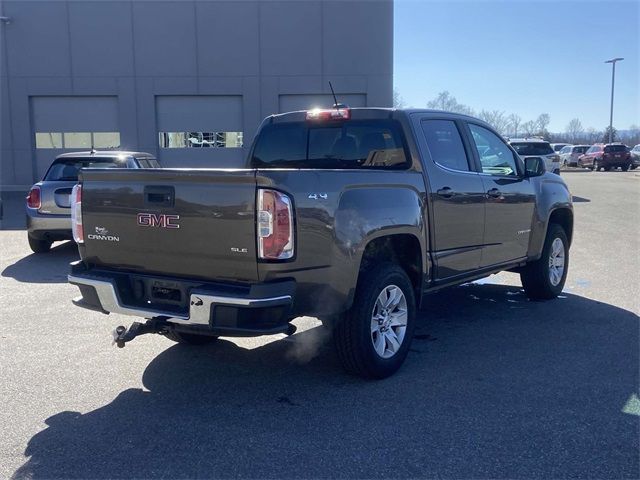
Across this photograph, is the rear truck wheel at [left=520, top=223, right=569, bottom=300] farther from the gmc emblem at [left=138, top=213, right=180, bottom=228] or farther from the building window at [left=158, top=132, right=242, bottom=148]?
the building window at [left=158, top=132, right=242, bottom=148]

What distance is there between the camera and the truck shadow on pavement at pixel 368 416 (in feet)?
11.5

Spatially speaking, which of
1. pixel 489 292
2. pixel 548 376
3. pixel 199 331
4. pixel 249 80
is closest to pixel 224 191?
pixel 199 331

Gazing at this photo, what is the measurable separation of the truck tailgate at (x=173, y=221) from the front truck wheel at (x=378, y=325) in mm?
939

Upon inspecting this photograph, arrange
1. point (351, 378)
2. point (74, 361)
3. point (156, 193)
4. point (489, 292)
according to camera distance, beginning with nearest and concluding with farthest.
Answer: point (156, 193)
point (351, 378)
point (74, 361)
point (489, 292)

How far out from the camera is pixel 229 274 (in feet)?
13.2

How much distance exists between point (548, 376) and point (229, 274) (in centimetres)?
257

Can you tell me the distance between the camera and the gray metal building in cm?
2319

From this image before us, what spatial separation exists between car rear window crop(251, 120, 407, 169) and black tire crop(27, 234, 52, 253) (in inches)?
235

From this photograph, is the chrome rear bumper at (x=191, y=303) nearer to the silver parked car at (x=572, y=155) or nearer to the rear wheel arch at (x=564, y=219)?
the rear wheel arch at (x=564, y=219)

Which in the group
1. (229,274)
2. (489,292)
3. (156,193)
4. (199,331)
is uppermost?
(156,193)

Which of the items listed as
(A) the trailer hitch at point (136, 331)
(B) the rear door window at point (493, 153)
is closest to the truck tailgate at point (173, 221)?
(A) the trailer hitch at point (136, 331)

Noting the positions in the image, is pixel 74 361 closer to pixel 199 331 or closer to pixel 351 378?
pixel 199 331

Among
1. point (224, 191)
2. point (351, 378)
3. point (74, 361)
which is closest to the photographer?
point (224, 191)

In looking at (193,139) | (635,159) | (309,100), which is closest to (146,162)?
(193,139)
